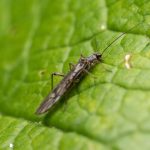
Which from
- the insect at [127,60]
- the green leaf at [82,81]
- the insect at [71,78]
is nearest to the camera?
the green leaf at [82,81]

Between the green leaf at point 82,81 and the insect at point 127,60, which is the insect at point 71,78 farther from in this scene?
the insect at point 127,60

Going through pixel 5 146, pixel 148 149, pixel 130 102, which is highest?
pixel 130 102

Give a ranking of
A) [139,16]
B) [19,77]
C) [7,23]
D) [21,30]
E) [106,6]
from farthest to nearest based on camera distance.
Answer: [7,23]
[21,30]
[19,77]
[106,6]
[139,16]

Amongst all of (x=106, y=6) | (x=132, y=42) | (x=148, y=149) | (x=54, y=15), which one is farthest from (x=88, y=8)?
(x=148, y=149)

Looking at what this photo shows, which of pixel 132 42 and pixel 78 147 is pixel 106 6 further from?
pixel 78 147

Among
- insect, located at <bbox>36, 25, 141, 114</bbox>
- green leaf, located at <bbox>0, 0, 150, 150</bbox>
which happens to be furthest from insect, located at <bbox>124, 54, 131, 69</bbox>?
insect, located at <bbox>36, 25, 141, 114</bbox>

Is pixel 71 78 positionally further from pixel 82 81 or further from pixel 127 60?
pixel 127 60

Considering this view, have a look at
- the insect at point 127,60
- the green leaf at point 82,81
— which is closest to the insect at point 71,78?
the green leaf at point 82,81
